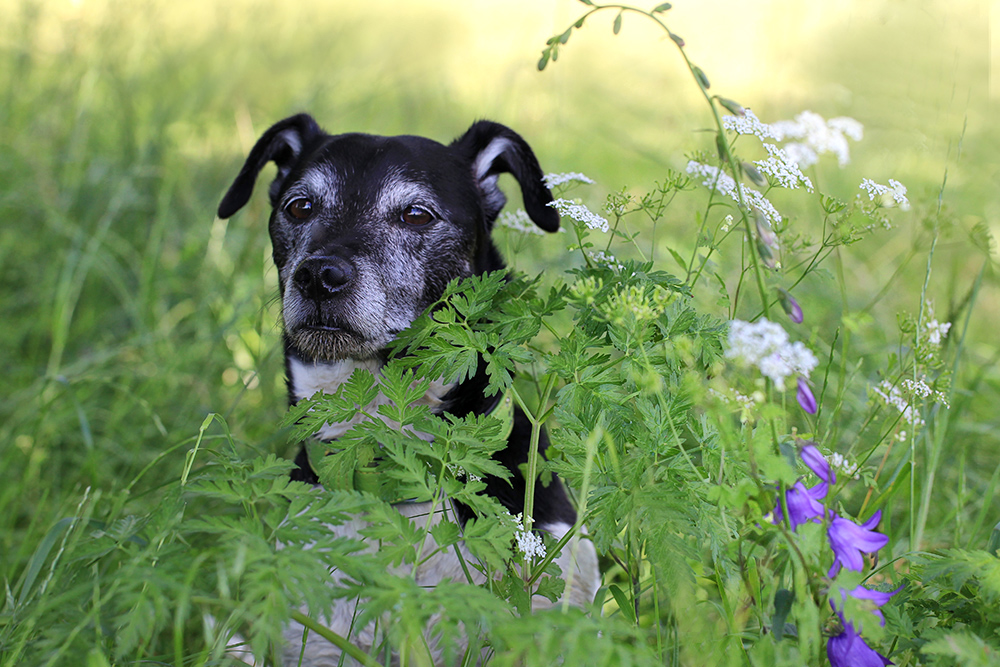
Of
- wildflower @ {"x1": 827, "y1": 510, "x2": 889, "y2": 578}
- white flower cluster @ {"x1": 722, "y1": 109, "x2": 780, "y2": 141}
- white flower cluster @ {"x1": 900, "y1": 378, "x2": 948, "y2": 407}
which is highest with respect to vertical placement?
white flower cluster @ {"x1": 722, "y1": 109, "x2": 780, "y2": 141}

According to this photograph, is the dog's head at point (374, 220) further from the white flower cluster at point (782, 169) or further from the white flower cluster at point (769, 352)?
the white flower cluster at point (769, 352)

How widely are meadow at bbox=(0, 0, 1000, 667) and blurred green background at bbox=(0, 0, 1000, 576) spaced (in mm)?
35

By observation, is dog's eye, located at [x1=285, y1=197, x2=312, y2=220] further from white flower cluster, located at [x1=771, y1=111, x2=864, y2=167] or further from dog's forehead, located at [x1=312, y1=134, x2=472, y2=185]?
white flower cluster, located at [x1=771, y1=111, x2=864, y2=167]

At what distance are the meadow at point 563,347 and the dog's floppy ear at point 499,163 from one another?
257 mm

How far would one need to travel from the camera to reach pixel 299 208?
2.85 metres

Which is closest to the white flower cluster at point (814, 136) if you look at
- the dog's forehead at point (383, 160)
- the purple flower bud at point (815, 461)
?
the purple flower bud at point (815, 461)

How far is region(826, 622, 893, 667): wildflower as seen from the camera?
1.48 m

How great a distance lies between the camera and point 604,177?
6.68 metres

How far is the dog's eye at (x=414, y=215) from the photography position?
2.79 metres

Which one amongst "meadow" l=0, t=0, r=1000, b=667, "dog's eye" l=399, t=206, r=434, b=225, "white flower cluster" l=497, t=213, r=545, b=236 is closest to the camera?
"meadow" l=0, t=0, r=1000, b=667

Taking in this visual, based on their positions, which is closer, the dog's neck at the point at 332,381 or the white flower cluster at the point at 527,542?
the white flower cluster at the point at 527,542

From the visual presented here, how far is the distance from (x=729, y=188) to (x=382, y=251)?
129 cm

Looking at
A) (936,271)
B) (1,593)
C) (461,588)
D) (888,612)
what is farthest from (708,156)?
(936,271)

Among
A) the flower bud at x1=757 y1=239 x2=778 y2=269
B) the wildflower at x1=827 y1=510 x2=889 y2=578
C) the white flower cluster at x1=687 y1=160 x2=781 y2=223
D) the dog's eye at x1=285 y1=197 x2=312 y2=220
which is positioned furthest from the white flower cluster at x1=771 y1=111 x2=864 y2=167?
the dog's eye at x1=285 y1=197 x2=312 y2=220
